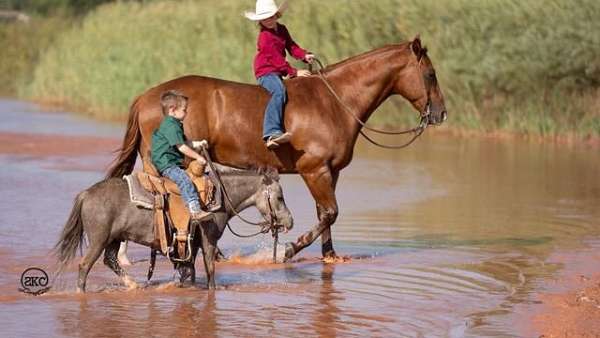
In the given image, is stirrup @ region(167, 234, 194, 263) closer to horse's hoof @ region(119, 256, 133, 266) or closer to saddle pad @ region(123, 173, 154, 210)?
saddle pad @ region(123, 173, 154, 210)

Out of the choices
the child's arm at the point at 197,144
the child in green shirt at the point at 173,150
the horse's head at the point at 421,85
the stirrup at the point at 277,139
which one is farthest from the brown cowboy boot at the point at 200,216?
the horse's head at the point at 421,85

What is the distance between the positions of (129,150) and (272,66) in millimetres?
1624

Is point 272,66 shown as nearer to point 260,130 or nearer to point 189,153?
point 260,130

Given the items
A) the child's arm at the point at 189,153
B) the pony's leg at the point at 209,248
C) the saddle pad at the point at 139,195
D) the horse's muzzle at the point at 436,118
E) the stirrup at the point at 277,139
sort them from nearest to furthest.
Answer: the saddle pad at the point at 139,195
the child's arm at the point at 189,153
the pony's leg at the point at 209,248
the stirrup at the point at 277,139
the horse's muzzle at the point at 436,118

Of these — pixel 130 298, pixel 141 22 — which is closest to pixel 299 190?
pixel 130 298

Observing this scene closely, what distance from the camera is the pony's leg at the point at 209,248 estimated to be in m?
11.0

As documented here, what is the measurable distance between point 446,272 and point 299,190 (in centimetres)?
622

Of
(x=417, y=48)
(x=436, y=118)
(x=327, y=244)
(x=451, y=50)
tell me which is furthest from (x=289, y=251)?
(x=451, y=50)

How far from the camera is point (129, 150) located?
12648 millimetres

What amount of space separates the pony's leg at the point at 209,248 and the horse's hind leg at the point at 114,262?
2.12 feet

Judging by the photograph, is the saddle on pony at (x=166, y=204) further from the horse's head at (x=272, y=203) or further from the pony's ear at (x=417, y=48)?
the pony's ear at (x=417, y=48)

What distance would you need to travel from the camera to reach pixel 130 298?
10.8 m

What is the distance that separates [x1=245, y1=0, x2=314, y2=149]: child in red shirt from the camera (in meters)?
12.6

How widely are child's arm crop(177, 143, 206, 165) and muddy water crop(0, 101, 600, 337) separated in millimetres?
1130
